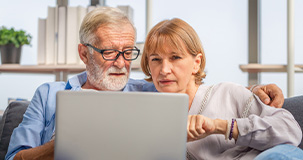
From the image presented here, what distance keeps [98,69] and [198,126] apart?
2.15 feet

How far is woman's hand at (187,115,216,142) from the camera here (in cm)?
100

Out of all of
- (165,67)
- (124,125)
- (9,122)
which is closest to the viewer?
(124,125)

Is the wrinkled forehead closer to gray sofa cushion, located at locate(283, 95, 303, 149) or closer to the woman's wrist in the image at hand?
the woman's wrist

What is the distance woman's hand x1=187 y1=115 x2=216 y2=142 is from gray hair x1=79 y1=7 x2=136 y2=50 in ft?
2.18

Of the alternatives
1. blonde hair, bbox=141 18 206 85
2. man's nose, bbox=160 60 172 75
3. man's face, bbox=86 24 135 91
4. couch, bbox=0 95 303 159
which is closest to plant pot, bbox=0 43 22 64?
couch, bbox=0 95 303 159

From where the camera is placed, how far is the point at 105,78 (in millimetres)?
1479

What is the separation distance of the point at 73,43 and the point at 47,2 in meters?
0.95

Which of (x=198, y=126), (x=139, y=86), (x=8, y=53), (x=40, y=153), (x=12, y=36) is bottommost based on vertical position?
(x=40, y=153)

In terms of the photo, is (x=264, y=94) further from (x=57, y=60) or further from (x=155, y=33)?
(x=57, y=60)

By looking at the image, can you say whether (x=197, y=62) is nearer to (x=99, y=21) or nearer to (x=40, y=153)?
(x=99, y=21)

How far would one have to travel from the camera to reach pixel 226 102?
1283 mm

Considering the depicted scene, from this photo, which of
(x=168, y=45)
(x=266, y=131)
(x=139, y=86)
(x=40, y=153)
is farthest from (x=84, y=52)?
(x=266, y=131)

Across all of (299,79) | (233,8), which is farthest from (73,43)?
(299,79)

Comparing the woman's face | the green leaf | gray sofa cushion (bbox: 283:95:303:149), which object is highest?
the green leaf
